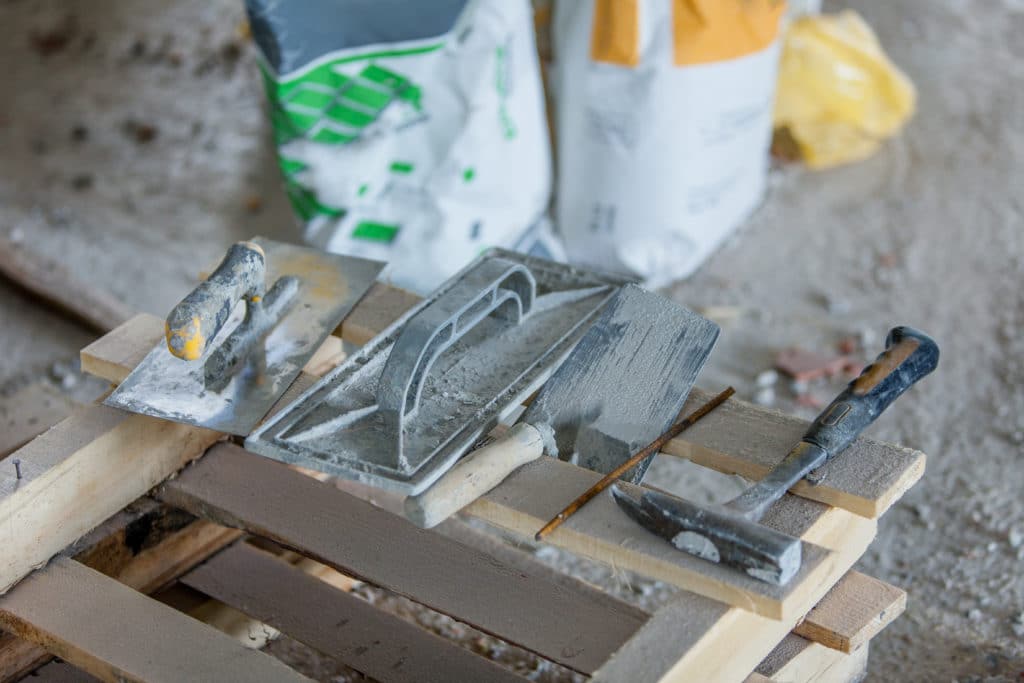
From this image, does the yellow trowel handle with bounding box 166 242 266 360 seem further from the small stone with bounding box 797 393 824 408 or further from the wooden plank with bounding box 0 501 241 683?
the small stone with bounding box 797 393 824 408

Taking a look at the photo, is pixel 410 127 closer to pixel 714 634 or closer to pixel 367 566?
pixel 367 566

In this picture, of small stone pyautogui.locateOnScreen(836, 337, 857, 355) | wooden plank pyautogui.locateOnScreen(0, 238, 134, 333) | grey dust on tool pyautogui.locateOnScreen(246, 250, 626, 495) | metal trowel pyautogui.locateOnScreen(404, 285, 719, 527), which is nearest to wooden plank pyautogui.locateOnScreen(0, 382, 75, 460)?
wooden plank pyautogui.locateOnScreen(0, 238, 134, 333)

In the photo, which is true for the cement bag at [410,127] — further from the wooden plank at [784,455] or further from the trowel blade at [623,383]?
the wooden plank at [784,455]

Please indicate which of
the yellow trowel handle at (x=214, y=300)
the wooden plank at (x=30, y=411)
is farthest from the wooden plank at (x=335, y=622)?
the wooden plank at (x=30, y=411)

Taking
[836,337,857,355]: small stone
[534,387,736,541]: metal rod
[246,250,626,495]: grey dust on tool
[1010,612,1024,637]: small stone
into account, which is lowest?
[1010,612,1024,637]: small stone

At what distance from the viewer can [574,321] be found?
5.16 ft

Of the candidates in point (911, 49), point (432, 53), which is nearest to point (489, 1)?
point (432, 53)

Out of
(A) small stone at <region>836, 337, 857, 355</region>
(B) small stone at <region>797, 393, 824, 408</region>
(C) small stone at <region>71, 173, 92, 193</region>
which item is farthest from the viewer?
(C) small stone at <region>71, 173, 92, 193</region>

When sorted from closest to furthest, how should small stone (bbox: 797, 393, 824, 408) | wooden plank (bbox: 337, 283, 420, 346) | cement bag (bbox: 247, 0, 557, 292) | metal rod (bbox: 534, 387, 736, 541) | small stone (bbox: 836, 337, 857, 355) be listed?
metal rod (bbox: 534, 387, 736, 541), wooden plank (bbox: 337, 283, 420, 346), cement bag (bbox: 247, 0, 557, 292), small stone (bbox: 797, 393, 824, 408), small stone (bbox: 836, 337, 857, 355)

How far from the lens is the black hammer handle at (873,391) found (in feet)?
4.36

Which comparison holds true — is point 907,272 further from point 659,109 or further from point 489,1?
point 489,1

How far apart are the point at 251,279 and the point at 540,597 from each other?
555mm

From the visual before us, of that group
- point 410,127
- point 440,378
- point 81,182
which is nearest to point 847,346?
point 410,127

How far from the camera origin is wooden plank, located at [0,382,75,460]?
2148mm
